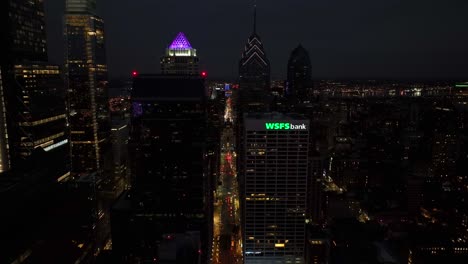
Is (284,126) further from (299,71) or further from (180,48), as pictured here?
(299,71)

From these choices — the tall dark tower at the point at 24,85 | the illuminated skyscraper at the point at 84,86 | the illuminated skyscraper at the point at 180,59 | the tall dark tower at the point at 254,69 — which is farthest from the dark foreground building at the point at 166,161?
the tall dark tower at the point at 254,69

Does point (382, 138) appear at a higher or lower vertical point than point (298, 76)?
lower

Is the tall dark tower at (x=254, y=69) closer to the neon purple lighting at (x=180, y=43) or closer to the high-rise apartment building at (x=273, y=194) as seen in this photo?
the neon purple lighting at (x=180, y=43)

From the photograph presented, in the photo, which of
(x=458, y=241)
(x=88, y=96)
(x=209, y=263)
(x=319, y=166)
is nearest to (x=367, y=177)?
(x=319, y=166)

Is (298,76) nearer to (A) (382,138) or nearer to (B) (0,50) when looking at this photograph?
(A) (382,138)

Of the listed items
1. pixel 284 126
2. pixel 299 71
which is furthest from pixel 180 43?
pixel 299 71

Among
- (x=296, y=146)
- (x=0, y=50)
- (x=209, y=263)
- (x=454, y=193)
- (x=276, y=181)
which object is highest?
(x=0, y=50)

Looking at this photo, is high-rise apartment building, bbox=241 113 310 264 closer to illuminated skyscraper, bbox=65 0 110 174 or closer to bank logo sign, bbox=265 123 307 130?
bank logo sign, bbox=265 123 307 130
